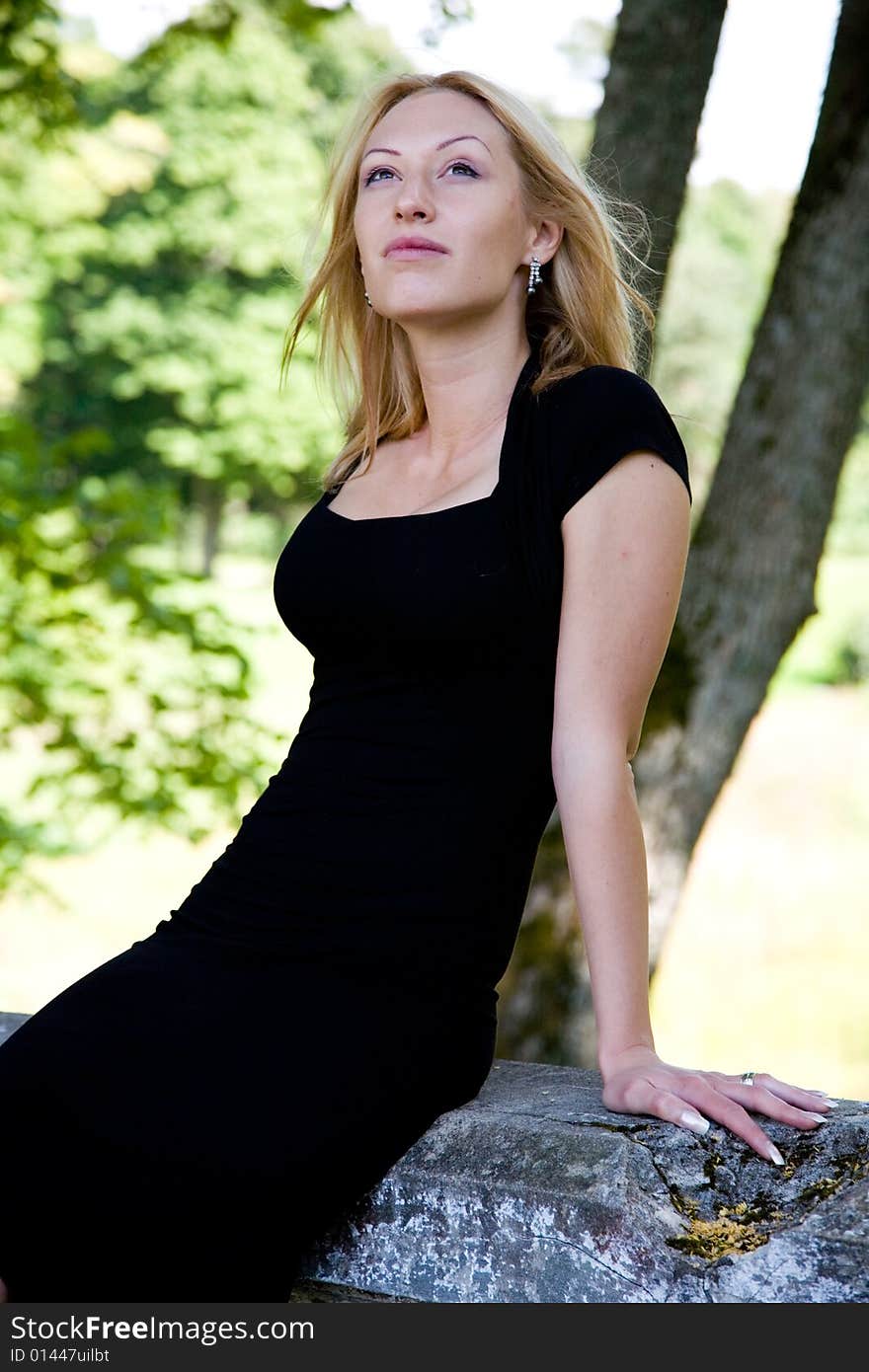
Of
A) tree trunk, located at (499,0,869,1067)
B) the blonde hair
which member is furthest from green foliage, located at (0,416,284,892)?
the blonde hair

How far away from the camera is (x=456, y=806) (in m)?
2.06

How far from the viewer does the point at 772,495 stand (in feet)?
13.4

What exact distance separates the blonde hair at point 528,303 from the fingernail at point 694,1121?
1.12m

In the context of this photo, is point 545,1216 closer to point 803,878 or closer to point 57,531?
point 57,531

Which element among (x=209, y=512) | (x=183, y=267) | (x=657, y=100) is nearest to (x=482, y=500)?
(x=657, y=100)

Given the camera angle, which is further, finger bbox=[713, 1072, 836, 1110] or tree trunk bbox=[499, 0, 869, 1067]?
tree trunk bbox=[499, 0, 869, 1067]

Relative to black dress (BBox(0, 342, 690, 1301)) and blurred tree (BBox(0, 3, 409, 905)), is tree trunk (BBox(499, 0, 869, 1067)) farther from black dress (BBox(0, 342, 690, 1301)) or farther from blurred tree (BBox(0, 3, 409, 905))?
blurred tree (BBox(0, 3, 409, 905))

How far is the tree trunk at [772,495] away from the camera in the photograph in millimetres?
4008

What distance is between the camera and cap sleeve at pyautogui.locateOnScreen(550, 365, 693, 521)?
6.89 feet

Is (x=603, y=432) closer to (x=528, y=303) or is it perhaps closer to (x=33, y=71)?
(x=528, y=303)

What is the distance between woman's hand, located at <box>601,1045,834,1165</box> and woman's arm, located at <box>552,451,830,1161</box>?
16 millimetres

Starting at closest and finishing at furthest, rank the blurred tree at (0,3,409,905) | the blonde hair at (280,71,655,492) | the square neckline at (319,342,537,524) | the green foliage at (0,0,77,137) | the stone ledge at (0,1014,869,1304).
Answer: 1. the stone ledge at (0,1014,869,1304)
2. the square neckline at (319,342,537,524)
3. the blonde hair at (280,71,655,492)
4. the green foliage at (0,0,77,137)
5. the blurred tree at (0,3,409,905)

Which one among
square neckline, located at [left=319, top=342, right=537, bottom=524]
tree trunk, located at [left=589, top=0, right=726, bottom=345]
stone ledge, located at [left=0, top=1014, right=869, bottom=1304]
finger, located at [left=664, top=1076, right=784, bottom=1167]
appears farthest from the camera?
tree trunk, located at [left=589, top=0, right=726, bottom=345]
